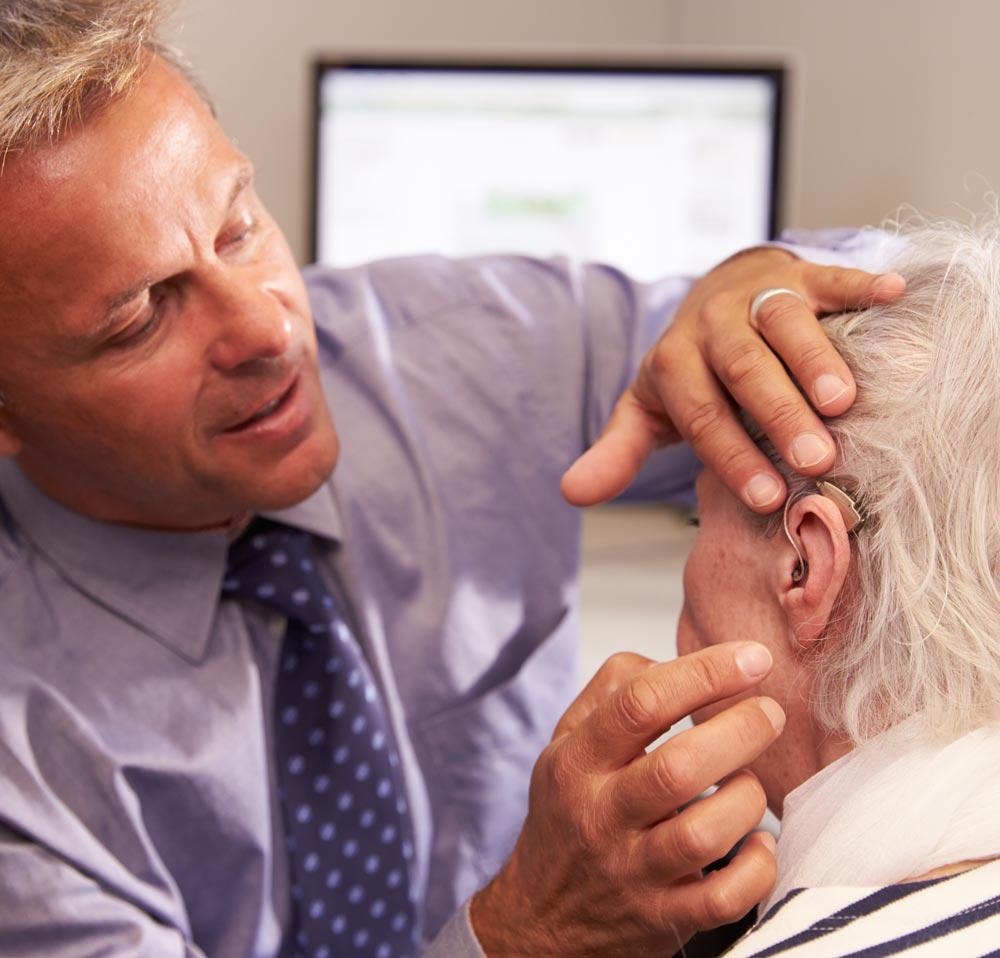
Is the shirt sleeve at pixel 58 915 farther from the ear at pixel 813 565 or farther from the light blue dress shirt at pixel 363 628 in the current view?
the ear at pixel 813 565

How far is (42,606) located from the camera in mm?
991

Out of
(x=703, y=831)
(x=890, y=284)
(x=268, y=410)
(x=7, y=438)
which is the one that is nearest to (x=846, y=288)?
(x=890, y=284)

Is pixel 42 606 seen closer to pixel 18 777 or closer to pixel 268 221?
pixel 18 777

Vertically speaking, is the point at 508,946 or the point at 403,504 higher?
the point at 403,504

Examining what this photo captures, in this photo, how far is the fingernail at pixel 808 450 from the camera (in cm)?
71

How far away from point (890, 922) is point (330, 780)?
0.59m

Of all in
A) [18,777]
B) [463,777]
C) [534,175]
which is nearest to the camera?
[18,777]

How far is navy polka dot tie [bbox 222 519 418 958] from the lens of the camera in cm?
102

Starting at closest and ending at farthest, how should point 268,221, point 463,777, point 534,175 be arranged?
point 268,221
point 463,777
point 534,175

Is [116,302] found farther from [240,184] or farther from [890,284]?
[890,284]

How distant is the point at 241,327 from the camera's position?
93 centimetres

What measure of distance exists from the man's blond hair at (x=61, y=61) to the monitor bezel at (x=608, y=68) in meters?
1.05

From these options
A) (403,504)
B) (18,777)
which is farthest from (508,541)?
(18,777)

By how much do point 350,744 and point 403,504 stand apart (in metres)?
0.27
